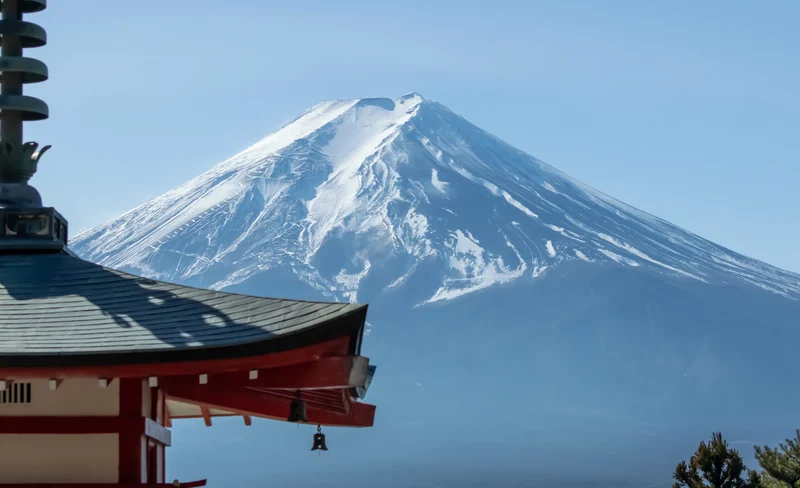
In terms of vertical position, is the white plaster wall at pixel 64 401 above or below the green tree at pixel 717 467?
below

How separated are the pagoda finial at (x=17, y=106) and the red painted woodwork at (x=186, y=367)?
9.32 feet

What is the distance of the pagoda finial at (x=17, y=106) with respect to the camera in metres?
12.4

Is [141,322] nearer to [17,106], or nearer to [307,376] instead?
[307,376]

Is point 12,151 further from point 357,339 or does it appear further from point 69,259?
point 357,339

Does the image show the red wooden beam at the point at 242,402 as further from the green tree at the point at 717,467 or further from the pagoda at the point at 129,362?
the green tree at the point at 717,467

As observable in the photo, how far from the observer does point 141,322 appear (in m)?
10.4

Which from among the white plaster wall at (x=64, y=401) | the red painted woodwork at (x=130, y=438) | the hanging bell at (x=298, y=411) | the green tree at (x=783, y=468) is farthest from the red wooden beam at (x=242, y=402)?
the green tree at (x=783, y=468)

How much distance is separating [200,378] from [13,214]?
259 centimetres

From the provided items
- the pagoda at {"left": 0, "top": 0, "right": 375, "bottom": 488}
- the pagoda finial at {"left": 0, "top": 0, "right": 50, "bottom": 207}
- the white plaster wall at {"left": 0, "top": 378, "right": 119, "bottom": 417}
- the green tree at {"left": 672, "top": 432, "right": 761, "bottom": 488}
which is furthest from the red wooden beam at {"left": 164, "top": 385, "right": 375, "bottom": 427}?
the green tree at {"left": 672, "top": 432, "right": 761, "bottom": 488}

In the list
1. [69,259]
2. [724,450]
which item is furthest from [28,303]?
[724,450]

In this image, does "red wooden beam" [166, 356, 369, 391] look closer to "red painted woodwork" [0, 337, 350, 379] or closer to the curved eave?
"red painted woodwork" [0, 337, 350, 379]

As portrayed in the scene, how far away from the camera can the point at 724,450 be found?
33.9m

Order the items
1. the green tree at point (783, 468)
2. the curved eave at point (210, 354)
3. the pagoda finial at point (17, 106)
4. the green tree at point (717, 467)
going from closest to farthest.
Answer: the curved eave at point (210, 354) → the pagoda finial at point (17, 106) → the green tree at point (783, 468) → the green tree at point (717, 467)

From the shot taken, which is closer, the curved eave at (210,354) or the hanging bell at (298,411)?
the curved eave at (210,354)
